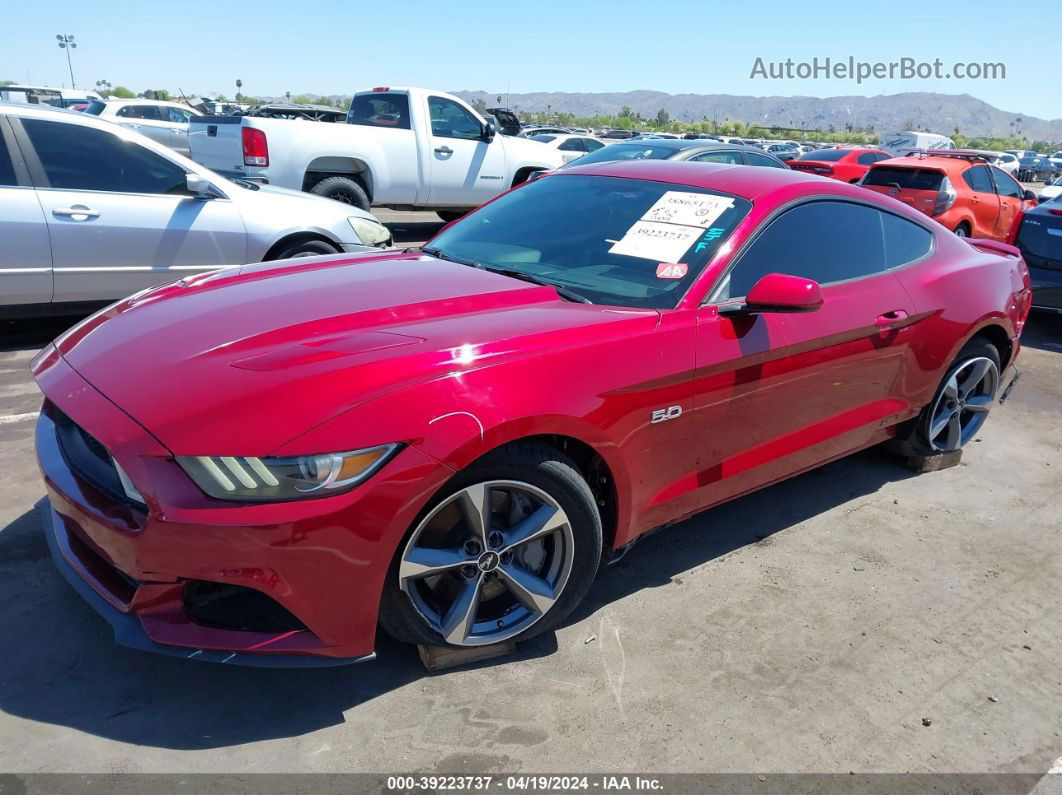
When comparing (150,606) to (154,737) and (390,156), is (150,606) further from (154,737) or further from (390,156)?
(390,156)

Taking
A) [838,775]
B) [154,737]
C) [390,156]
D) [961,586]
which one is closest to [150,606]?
[154,737]

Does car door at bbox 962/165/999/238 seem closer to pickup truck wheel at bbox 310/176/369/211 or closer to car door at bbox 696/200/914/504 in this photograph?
pickup truck wheel at bbox 310/176/369/211

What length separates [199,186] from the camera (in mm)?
5852

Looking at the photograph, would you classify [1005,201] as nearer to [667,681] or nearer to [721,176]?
[721,176]

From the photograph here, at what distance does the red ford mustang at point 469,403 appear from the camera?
7.32ft

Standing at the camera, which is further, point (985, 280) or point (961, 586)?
point (985, 280)

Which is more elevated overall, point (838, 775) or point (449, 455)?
point (449, 455)

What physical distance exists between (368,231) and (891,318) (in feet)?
13.8

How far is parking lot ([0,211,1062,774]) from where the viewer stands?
2.37 m

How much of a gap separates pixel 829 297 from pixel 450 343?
6.15ft

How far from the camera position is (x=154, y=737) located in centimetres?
234

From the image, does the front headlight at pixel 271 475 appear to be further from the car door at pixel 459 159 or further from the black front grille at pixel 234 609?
the car door at pixel 459 159

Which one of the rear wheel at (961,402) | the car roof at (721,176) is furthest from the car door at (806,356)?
the rear wheel at (961,402)

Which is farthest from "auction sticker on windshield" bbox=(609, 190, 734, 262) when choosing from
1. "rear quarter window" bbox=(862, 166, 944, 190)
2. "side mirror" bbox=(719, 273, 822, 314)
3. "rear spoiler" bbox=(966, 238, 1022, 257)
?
"rear quarter window" bbox=(862, 166, 944, 190)
